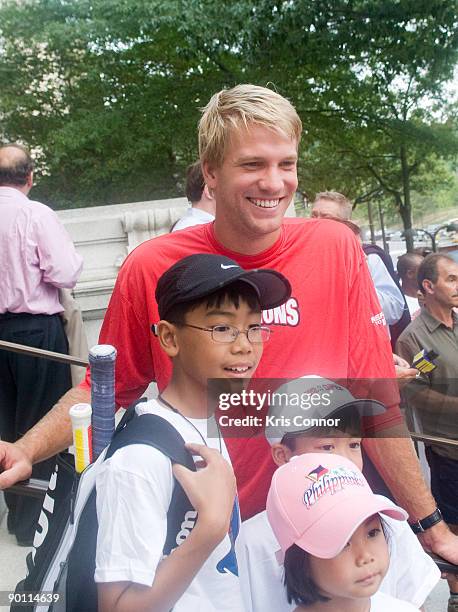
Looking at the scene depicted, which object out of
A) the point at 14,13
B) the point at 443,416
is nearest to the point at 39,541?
the point at 443,416

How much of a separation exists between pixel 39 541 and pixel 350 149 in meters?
16.1

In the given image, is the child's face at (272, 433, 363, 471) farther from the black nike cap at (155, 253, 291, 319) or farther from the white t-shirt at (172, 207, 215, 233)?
the white t-shirt at (172, 207, 215, 233)

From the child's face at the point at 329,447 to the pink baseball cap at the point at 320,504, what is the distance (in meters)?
0.04

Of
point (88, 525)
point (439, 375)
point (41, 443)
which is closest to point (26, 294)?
point (41, 443)

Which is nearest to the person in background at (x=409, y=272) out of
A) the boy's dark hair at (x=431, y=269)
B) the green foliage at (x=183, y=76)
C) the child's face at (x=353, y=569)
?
the boy's dark hair at (x=431, y=269)

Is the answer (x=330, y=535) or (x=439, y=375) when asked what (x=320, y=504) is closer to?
(x=330, y=535)

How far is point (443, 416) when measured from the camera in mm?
2840

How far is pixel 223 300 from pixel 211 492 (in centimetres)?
33

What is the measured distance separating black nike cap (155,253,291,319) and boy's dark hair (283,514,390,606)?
422 millimetres

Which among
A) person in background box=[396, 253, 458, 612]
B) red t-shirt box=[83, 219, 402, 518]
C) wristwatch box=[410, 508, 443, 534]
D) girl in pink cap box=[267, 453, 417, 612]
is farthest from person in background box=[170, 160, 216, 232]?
girl in pink cap box=[267, 453, 417, 612]

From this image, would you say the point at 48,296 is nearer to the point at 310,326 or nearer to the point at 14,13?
the point at 310,326

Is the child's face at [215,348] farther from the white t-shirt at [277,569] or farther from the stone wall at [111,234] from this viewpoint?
the stone wall at [111,234]

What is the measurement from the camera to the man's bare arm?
1.47 metres

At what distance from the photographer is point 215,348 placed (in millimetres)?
1086
